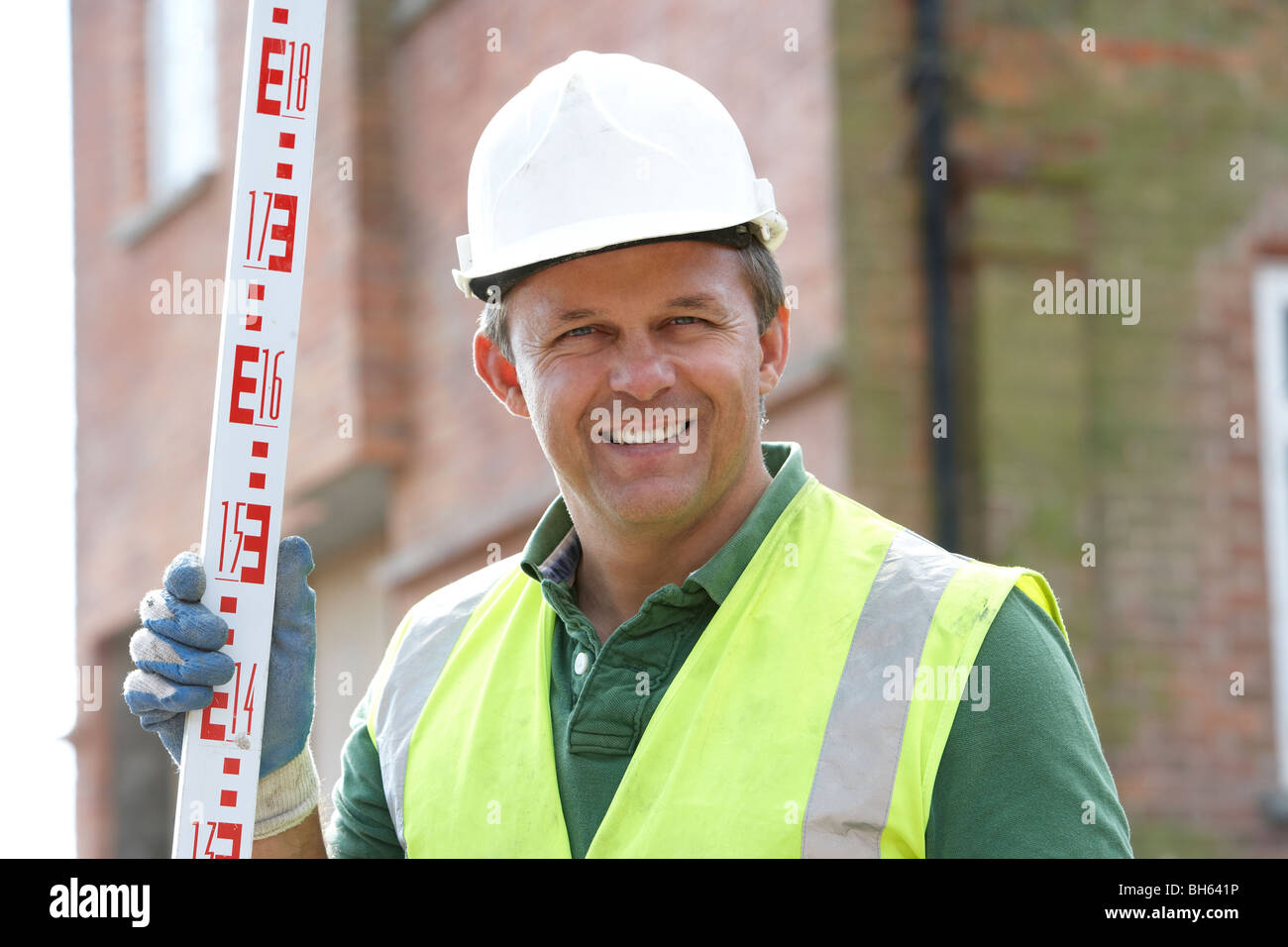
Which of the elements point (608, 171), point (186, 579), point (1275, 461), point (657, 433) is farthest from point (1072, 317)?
point (186, 579)

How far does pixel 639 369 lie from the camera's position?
2869mm

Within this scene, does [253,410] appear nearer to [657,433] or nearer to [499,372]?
[499,372]

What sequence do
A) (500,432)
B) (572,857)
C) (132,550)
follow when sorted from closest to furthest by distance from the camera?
(572,857)
(500,432)
(132,550)

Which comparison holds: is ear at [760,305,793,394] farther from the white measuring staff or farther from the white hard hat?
the white measuring staff

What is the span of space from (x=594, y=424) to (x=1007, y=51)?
4.87m

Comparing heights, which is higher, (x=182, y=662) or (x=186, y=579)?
(x=186, y=579)

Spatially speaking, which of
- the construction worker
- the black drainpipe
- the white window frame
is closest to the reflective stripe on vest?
the construction worker

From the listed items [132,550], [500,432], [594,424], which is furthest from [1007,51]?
[132,550]

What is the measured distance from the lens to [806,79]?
727 cm

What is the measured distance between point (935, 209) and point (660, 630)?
15.0ft

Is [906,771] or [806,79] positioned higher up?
[806,79]

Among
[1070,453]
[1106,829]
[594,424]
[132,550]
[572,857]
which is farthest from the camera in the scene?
[132,550]

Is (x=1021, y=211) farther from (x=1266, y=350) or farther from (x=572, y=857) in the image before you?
(x=572, y=857)
